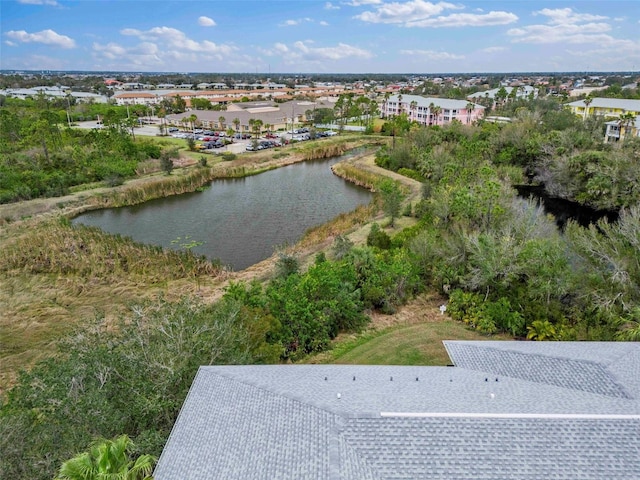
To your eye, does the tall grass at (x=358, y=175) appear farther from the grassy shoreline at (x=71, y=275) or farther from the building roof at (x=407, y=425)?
the building roof at (x=407, y=425)

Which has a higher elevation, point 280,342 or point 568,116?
point 568,116

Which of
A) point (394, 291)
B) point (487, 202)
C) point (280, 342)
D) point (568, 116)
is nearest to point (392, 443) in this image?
point (280, 342)

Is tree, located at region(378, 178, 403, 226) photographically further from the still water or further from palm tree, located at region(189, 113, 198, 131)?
palm tree, located at region(189, 113, 198, 131)

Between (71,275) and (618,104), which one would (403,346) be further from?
(618,104)

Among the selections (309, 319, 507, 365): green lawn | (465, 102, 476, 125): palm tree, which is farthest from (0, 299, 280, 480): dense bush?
(465, 102, 476, 125): palm tree

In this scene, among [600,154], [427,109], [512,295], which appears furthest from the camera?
[427,109]

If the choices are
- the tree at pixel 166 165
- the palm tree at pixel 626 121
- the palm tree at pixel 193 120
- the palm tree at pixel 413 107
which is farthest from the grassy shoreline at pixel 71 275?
the palm tree at pixel 413 107

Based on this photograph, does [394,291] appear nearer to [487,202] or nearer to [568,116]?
[487,202]
